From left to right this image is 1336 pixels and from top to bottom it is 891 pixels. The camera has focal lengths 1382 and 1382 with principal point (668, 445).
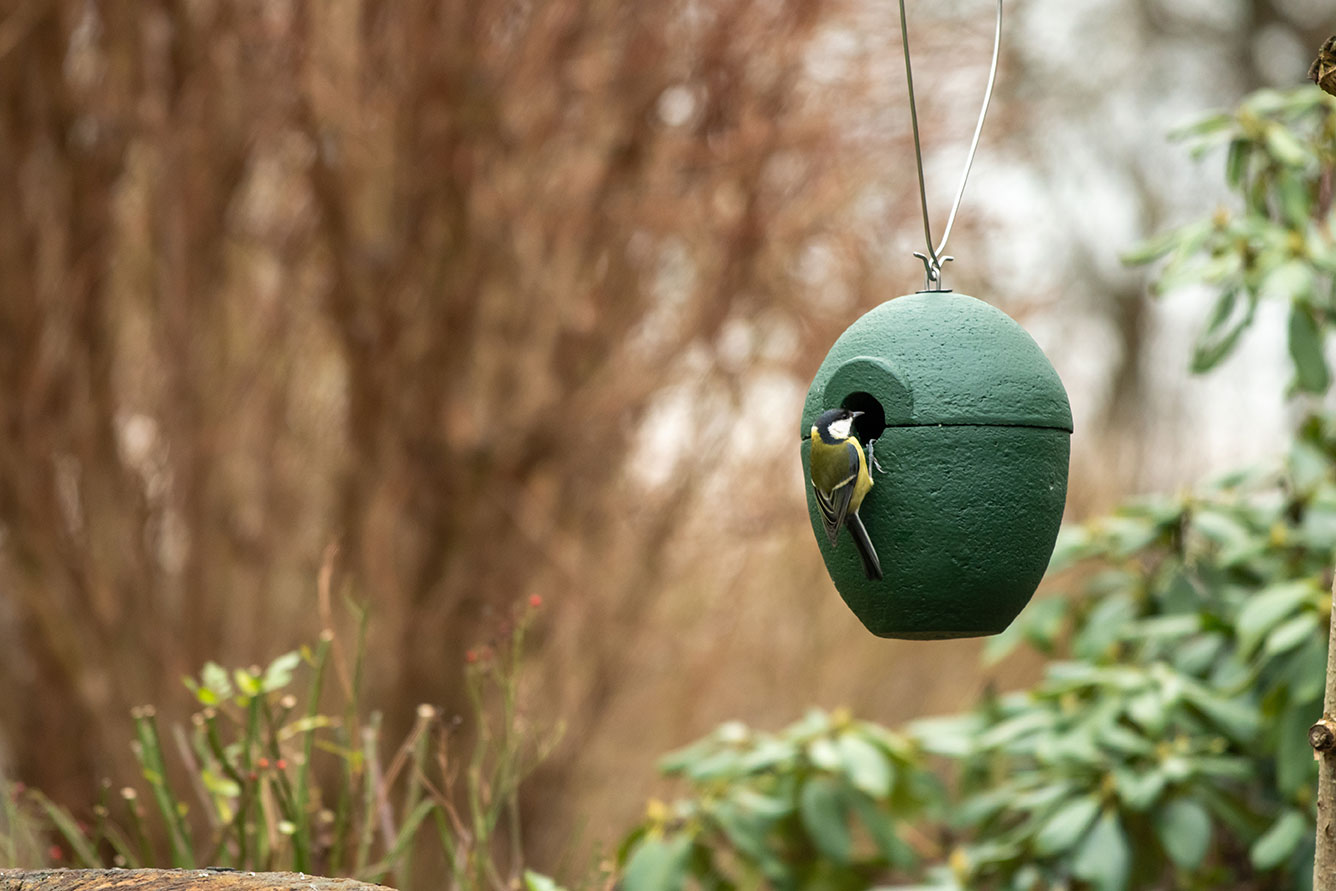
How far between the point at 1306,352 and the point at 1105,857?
1.14 meters

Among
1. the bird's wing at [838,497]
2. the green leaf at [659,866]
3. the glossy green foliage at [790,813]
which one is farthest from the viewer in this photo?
the glossy green foliage at [790,813]

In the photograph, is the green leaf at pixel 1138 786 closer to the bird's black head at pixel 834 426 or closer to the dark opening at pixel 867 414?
the dark opening at pixel 867 414

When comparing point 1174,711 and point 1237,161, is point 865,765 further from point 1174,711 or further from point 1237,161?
point 1237,161

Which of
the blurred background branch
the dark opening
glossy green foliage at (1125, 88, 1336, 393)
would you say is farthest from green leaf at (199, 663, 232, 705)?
the blurred background branch

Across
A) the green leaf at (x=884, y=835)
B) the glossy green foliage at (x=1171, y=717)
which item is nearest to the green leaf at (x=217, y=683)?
the glossy green foliage at (x=1171, y=717)

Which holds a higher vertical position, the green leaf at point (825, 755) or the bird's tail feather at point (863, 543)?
the bird's tail feather at point (863, 543)

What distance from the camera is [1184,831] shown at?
9.39ft

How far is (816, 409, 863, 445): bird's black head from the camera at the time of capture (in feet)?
6.40

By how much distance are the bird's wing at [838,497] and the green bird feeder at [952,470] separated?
2.5 inches

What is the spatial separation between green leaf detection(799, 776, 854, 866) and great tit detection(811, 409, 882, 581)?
4.16 ft

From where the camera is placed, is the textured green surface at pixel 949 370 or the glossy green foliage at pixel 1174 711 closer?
the textured green surface at pixel 949 370

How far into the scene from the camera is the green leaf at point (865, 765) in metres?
3.02

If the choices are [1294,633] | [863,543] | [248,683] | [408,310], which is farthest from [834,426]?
[408,310]

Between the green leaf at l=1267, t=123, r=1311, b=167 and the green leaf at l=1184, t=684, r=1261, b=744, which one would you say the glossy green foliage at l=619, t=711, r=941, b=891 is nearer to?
the green leaf at l=1184, t=684, r=1261, b=744
